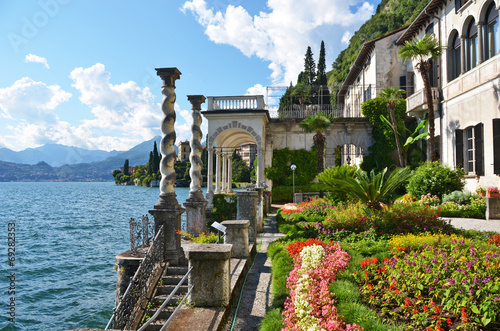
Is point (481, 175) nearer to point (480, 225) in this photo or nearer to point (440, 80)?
point (480, 225)

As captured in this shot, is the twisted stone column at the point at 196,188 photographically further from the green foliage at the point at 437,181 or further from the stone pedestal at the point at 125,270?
the green foliage at the point at 437,181

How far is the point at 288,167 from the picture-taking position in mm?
27438

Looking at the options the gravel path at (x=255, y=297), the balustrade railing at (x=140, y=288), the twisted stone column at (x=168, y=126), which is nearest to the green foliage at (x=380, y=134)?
the gravel path at (x=255, y=297)

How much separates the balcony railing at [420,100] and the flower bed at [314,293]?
17712 mm

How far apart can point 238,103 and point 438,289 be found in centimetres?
2064

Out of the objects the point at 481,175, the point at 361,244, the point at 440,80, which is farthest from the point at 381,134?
the point at 361,244

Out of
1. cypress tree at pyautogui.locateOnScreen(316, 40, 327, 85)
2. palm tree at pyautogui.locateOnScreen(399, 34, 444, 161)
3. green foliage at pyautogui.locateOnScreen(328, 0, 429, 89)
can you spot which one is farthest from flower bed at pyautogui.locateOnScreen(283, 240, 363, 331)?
cypress tree at pyautogui.locateOnScreen(316, 40, 327, 85)

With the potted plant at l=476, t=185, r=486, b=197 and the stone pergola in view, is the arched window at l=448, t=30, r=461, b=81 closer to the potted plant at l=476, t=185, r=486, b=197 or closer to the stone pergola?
the potted plant at l=476, t=185, r=486, b=197

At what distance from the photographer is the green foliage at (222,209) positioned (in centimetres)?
1452

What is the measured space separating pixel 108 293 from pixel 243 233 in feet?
22.7

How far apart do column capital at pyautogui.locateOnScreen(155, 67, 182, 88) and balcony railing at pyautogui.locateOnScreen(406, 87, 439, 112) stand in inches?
702

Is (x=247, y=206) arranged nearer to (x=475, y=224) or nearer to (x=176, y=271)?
(x=176, y=271)

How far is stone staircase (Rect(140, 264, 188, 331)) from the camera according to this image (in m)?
6.21

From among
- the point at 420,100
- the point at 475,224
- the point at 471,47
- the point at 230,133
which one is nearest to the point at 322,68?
the point at 230,133
